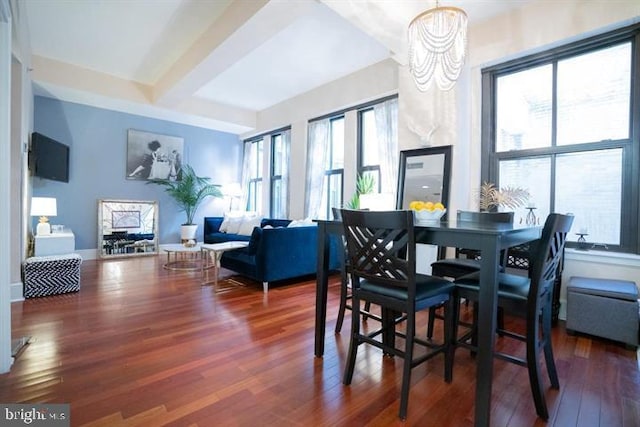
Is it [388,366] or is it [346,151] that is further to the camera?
[346,151]

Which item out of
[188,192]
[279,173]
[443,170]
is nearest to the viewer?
[443,170]

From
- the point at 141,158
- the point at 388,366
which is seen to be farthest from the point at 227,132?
the point at 388,366

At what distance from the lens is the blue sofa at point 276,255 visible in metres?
3.49

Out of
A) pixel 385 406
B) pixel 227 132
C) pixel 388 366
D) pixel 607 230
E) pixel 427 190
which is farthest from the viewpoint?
pixel 227 132

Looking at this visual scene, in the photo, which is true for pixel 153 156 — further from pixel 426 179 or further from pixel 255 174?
pixel 426 179

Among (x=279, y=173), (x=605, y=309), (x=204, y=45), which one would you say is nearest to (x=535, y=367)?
(x=605, y=309)

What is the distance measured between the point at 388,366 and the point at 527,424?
732 millimetres

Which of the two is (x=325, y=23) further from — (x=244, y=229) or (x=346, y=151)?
(x=244, y=229)

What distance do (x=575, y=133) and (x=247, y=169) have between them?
6.23m

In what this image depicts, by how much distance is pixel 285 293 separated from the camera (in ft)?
11.3

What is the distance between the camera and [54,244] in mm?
3676

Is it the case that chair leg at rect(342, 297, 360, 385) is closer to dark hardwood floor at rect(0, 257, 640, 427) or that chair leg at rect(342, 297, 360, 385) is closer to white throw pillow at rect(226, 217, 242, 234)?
dark hardwood floor at rect(0, 257, 640, 427)

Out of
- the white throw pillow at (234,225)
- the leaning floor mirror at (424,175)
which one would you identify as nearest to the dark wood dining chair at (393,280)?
the leaning floor mirror at (424,175)

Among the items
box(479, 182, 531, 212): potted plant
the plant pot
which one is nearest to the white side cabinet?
the plant pot
